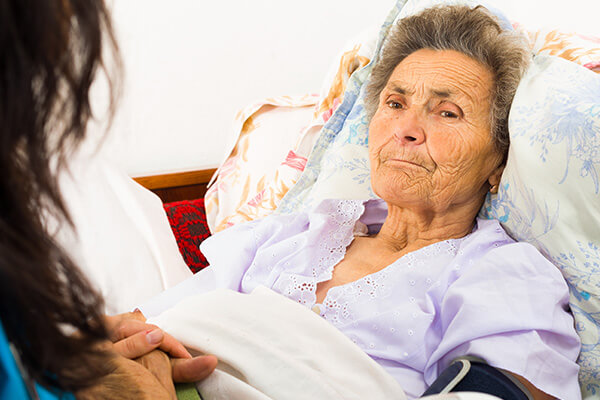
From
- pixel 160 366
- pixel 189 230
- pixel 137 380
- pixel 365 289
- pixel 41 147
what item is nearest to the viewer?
pixel 41 147

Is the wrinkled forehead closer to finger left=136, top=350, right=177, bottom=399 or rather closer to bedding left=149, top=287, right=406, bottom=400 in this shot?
bedding left=149, top=287, right=406, bottom=400

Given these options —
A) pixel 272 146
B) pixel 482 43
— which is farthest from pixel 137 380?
pixel 272 146

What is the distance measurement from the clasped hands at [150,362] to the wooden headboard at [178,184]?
103 cm

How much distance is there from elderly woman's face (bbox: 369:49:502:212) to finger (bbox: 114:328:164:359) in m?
0.62

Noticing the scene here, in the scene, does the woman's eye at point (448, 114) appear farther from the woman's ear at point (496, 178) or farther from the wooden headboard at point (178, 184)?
the wooden headboard at point (178, 184)

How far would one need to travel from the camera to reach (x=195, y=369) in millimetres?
861

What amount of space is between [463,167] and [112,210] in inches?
38.7

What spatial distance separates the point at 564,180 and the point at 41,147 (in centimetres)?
94

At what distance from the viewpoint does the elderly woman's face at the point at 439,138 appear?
1.18m

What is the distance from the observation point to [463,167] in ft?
3.88

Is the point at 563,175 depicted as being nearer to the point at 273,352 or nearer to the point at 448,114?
the point at 448,114

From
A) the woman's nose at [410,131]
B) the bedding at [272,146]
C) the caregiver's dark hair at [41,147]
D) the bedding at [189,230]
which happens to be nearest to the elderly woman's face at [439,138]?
the woman's nose at [410,131]

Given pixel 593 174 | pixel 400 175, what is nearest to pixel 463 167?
pixel 400 175

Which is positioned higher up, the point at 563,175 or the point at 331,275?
the point at 563,175
